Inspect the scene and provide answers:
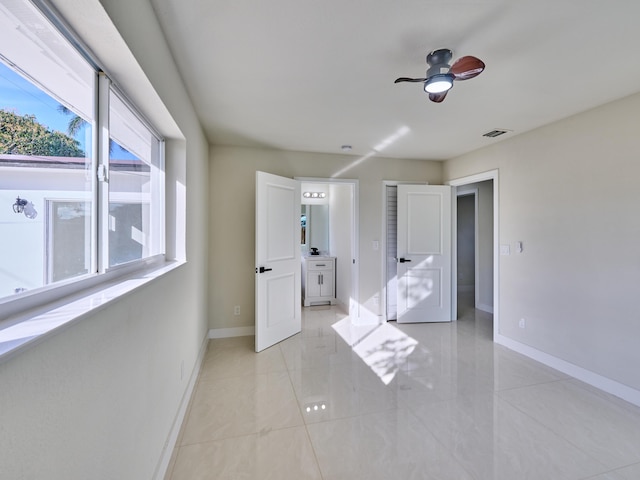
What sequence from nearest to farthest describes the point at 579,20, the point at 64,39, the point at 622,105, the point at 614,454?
1. the point at 64,39
2. the point at 579,20
3. the point at 614,454
4. the point at 622,105

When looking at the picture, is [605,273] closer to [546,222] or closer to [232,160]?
[546,222]

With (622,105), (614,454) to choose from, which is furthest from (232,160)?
(614,454)

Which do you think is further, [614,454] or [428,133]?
[428,133]

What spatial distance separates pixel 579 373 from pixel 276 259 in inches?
126

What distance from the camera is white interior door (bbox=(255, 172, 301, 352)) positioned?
3246 mm

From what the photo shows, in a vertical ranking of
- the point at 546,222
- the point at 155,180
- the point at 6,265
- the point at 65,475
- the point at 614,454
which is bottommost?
the point at 614,454

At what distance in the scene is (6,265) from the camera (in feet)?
2.22

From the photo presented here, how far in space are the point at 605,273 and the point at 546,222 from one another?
68 cm

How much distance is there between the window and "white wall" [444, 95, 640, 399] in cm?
358

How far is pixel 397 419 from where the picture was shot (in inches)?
81.4

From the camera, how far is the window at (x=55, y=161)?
0.71m

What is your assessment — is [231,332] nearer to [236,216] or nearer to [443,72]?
[236,216]

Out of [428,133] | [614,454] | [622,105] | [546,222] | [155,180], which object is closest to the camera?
[614,454]

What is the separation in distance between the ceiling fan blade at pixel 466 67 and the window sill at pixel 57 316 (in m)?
1.98
